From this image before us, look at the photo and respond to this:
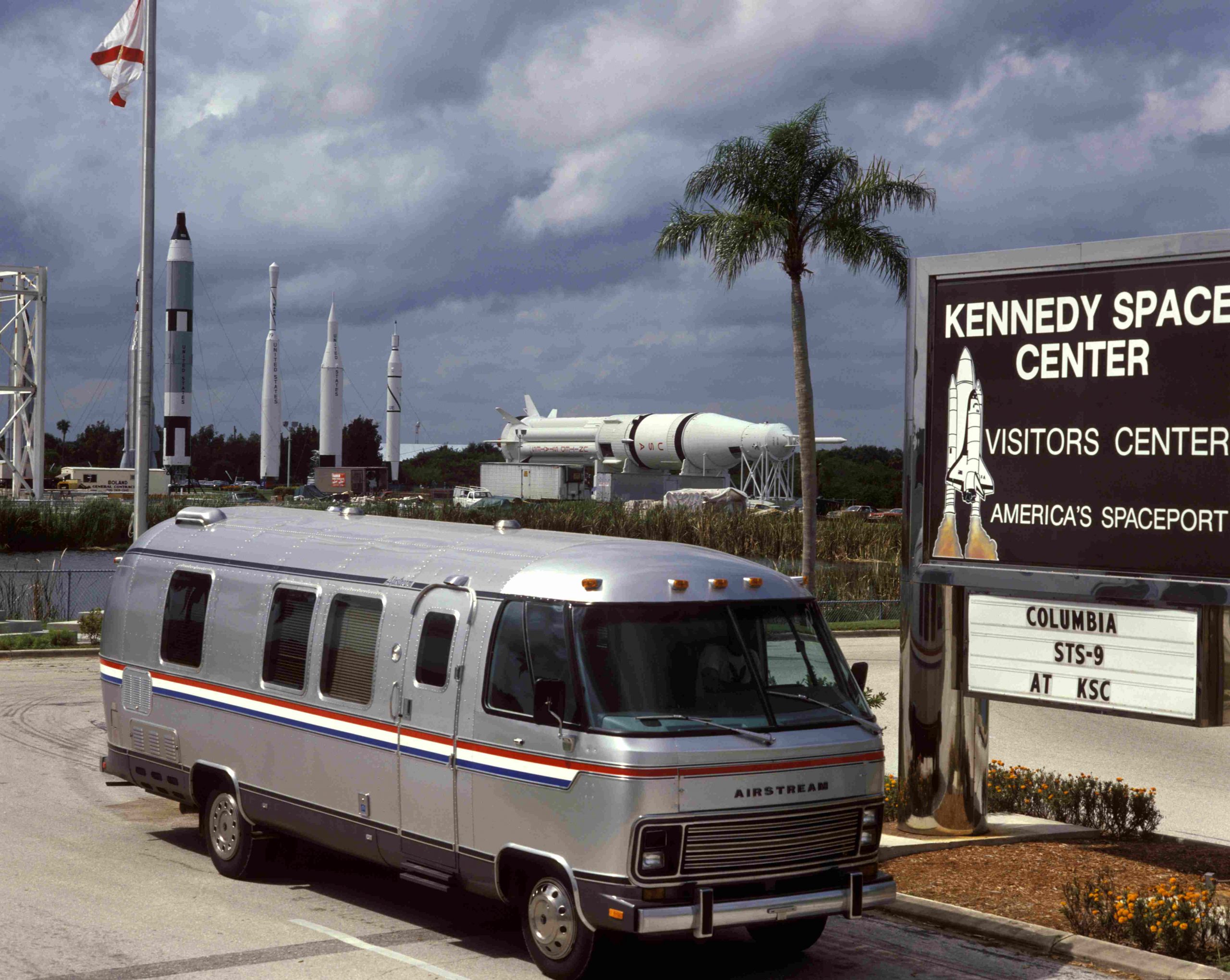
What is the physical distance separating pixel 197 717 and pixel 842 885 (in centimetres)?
546

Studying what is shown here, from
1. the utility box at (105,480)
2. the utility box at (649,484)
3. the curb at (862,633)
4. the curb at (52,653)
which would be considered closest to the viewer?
the curb at (52,653)

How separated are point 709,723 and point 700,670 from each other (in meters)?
0.38

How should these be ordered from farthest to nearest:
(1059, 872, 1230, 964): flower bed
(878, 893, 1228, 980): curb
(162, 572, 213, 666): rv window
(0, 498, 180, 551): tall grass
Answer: (0, 498, 180, 551): tall grass < (162, 572, 213, 666): rv window < (1059, 872, 1230, 964): flower bed < (878, 893, 1228, 980): curb

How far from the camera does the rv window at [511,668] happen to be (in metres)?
7.92

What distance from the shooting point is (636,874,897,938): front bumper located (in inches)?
277

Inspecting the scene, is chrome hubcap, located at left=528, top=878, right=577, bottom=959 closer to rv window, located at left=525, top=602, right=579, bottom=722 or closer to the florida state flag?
rv window, located at left=525, top=602, right=579, bottom=722

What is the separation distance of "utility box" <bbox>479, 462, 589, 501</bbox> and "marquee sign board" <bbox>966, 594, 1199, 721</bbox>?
90.0 m

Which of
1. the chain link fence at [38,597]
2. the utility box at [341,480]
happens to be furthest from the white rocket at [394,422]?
the chain link fence at [38,597]

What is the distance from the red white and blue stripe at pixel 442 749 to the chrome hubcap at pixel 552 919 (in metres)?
0.61

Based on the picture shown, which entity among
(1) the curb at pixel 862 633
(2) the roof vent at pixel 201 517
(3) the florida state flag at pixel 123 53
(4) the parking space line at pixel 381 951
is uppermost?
(3) the florida state flag at pixel 123 53

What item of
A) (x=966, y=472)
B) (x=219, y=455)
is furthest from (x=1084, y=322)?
→ (x=219, y=455)

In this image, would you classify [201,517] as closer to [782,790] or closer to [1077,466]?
[782,790]

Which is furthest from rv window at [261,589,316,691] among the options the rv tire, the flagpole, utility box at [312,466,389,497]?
utility box at [312,466,389,497]

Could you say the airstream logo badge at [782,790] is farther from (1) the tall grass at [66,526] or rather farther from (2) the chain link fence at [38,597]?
(1) the tall grass at [66,526]
